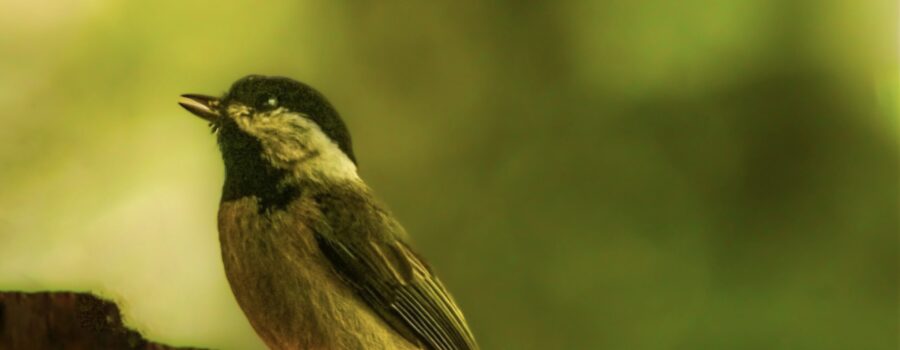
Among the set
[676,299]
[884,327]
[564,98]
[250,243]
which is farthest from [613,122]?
[250,243]

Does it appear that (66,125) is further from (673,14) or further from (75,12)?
(673,14)

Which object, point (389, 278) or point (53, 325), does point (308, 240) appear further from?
point (53, 325)

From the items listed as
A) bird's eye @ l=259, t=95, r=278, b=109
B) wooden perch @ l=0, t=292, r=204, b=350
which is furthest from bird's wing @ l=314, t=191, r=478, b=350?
wooden perch @ l=0, t=292, r=204, b=350

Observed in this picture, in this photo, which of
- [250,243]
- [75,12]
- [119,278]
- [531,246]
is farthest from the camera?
[531,246]

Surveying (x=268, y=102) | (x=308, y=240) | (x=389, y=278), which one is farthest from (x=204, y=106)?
(x=389, y=278)

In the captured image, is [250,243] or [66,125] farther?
[66,125]

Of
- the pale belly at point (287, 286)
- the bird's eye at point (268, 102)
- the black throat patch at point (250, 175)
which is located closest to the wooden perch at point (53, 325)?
the pale belly at point (287, 286)

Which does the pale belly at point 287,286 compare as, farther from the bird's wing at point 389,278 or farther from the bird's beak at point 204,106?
the bird's beak at point 204,106
